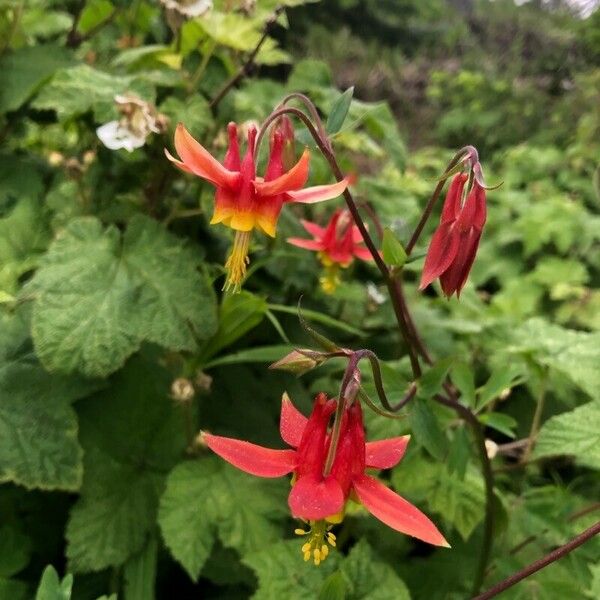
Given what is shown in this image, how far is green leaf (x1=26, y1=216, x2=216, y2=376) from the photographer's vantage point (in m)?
0.86

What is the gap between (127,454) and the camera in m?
1.00

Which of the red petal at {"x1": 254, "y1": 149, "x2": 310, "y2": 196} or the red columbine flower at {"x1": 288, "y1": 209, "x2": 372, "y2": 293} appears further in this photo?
the red columbine flower at {"x1": 288, "y1": 209, "x2": 372, "y2": 293}

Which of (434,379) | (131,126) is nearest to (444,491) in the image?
(434,379)

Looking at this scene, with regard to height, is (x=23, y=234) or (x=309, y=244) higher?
(x=309, y=244)

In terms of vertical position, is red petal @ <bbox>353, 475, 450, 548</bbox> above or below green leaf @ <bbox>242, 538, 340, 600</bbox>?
above

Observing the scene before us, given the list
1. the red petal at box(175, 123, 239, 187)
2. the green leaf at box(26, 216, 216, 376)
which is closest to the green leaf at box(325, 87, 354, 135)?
the red petal at box(175, 123, 239, 187)

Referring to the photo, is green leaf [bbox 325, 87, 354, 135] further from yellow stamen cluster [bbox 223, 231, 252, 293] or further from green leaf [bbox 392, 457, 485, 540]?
green leaf [bbox 392, 457, 485, 540]

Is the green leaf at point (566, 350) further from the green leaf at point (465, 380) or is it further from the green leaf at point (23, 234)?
the green leaf at point (23, 234)

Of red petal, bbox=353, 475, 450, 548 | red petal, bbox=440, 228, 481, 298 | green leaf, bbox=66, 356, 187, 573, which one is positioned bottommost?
green leaf, bbox=66, 356, 187, 573

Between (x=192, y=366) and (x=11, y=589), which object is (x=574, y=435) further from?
(x=11, y=589)

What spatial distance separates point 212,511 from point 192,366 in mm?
205

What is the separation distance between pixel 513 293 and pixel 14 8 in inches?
49.8

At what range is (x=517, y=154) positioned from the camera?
269 cm

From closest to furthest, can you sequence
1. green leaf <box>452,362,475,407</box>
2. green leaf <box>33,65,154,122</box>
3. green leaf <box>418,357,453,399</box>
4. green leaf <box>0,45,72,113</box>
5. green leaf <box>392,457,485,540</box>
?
1. green leaf <box>418,357,453,399</box>
2. green leaf <box>452,362,475,407</box>
3. green leaf <box>392,457,485,540</box>
4. green leaf <box>33,65,154,122</box>
5. green leaf <box>0,45,72,113</box>
